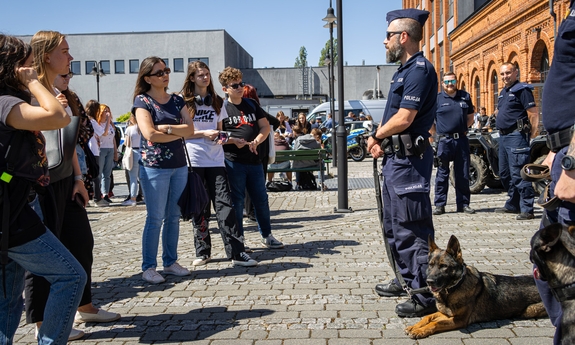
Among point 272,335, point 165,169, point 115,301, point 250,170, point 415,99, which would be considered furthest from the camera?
point 250,170

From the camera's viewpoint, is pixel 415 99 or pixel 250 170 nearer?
pixel 415 99

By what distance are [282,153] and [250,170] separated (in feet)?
21.4

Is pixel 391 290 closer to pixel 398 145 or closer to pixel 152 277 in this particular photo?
pixel 398 145

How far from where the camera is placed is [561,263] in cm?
256

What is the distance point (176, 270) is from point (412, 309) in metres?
2.52

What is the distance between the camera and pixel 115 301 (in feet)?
16.9

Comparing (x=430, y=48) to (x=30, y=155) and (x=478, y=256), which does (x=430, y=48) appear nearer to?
(x=478, y=256)

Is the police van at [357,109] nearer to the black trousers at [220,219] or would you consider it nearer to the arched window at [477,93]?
the arched window at [477,93]

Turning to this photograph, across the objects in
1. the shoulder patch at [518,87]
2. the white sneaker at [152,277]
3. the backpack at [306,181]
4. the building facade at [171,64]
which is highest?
the building facade at [171,64]

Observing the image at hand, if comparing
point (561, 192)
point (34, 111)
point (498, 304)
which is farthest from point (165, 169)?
point (561, 192)

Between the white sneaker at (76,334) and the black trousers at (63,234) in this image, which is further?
the white sneaker at (76,334)

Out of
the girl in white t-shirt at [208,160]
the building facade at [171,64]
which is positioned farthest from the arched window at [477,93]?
the building facade at [171,64]

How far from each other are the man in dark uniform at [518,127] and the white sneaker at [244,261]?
437cm

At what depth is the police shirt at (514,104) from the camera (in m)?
8.60
